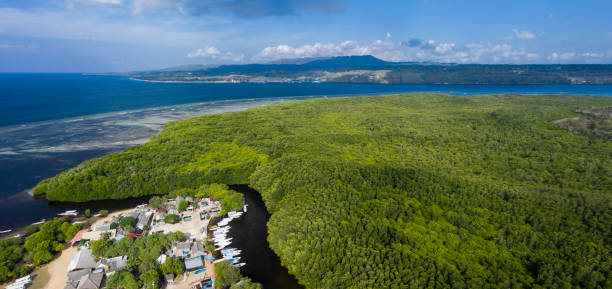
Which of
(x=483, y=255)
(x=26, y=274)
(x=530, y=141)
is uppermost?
(x=530, y=141)

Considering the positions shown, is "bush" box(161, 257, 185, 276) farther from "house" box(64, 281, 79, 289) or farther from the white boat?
the white boat

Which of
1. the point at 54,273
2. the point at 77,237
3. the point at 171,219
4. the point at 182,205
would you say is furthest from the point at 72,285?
the point at 182,205

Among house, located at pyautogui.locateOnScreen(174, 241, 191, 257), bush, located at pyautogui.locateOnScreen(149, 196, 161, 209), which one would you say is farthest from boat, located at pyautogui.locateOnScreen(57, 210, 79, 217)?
house, located at pyautogui.locateOnScreen(174, 241, 191, 257)

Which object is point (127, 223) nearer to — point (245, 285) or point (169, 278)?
point (169, 278)

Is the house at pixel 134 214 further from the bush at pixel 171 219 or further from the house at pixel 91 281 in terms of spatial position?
the house at pixel 91 281

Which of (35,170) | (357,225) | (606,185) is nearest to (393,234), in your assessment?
(357,225)

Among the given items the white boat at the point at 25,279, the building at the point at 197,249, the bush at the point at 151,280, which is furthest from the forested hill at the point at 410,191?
the white boat at the point at 25,279

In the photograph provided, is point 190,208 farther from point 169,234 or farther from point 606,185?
point 606,185

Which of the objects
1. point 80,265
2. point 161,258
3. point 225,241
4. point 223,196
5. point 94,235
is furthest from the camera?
point 223,196
